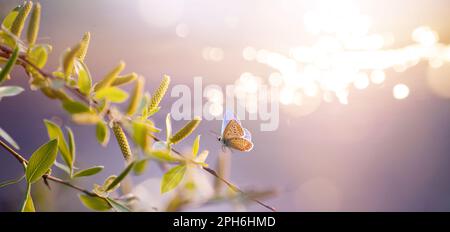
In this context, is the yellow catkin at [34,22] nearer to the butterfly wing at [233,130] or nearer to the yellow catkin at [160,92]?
the yellow catkin at [160,92]

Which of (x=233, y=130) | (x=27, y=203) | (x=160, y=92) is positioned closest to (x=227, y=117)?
(x=233, y=130)

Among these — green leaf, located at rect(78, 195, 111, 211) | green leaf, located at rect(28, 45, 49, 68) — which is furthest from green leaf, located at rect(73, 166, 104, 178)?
green leaf, located at rect(28, 45, 49, 68)

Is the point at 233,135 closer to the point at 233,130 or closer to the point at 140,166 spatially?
the point at 233,130

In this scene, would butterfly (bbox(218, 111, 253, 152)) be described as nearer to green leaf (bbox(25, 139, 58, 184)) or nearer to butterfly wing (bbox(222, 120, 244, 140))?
butterfly wing (bbox(222, 120, 244, 140))

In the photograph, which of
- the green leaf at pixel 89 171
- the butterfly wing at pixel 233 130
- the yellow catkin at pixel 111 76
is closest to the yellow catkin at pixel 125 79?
the yellow catkin at pixel 111 76

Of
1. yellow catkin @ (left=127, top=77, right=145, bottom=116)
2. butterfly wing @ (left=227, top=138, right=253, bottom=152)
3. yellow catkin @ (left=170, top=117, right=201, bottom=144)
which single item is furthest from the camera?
butterfly wing @ (left=227, top=138, right=253, bottom=152)
